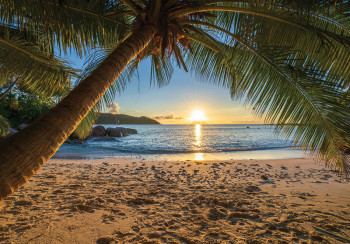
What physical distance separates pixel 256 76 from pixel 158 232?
2.89m

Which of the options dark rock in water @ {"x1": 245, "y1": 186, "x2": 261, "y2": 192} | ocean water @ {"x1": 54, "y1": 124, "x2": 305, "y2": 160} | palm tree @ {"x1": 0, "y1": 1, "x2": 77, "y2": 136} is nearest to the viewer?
palm tree @ {"x1": 0, "y1": 1, "x2": 77, "y2": 136}

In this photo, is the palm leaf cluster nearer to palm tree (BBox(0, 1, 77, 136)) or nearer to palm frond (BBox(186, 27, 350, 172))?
palm frond (BBox(186, 27, 350, 172))

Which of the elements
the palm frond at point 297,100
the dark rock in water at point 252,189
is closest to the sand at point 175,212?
the dark rock in water at point 252,189

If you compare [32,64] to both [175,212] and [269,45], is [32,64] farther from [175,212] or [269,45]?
[269,45]

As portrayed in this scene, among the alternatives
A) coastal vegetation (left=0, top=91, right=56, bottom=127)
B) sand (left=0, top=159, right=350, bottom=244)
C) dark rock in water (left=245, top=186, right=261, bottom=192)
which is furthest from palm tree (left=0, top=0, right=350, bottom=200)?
coastal vegetation (left=0, top=91, right=56, bottom=127)

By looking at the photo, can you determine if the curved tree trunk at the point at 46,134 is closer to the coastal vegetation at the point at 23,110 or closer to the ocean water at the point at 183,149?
the ocean water at the point at 183,149

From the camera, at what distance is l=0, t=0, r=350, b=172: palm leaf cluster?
2584 mm

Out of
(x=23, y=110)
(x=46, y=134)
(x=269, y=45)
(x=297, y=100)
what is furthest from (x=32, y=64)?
(x=23, y=110)

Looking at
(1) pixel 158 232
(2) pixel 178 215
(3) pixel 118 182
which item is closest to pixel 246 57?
(2) pixel 178 215

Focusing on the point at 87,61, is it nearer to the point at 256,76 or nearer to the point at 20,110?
the point at 256,76

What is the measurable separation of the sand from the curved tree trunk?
4.79 feet

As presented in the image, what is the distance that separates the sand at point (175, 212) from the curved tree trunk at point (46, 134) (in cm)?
146

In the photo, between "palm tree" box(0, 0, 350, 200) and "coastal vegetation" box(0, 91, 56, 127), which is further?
"coastal vegetation" box(0, 91, 56, 127)

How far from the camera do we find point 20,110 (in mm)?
21094
